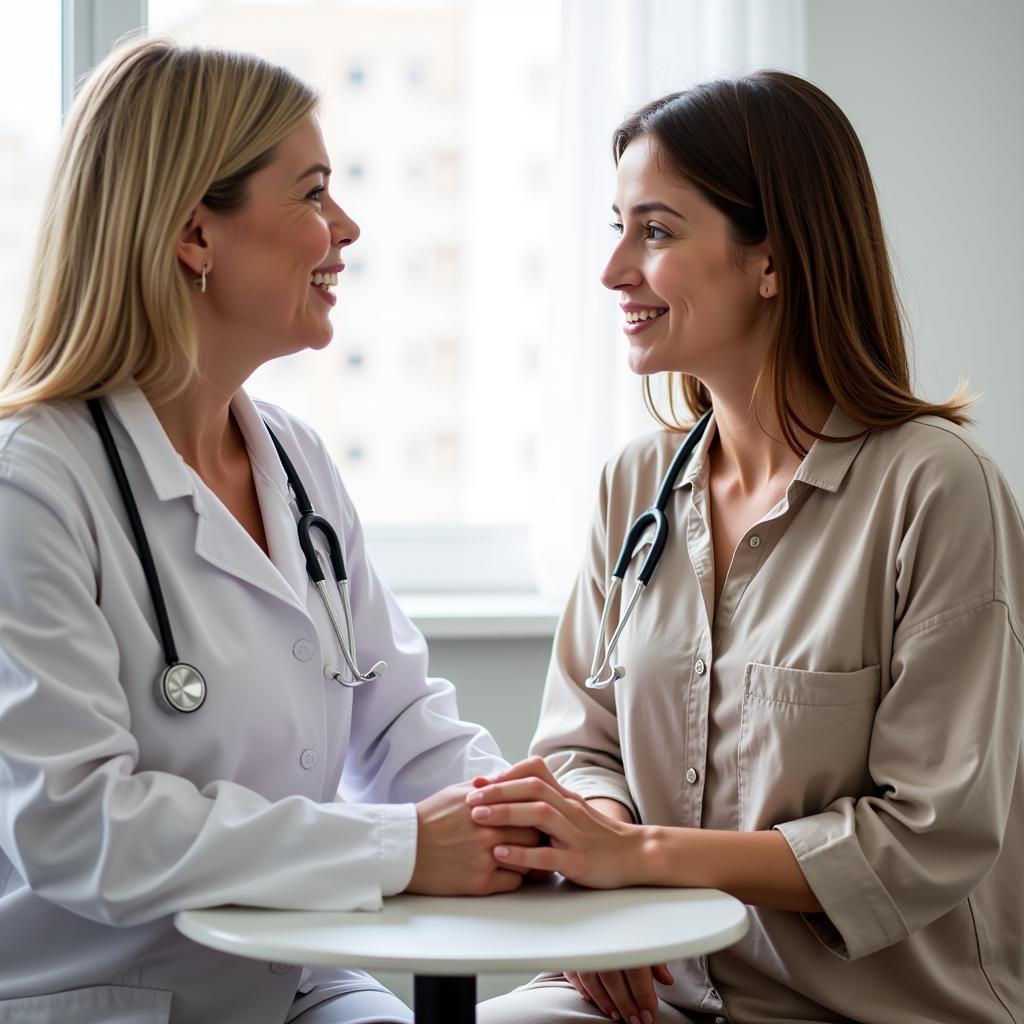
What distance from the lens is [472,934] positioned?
3.92 feet

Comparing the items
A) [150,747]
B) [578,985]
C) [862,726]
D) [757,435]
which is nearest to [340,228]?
[757,435]

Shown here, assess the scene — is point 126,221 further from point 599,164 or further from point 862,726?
point 599,164

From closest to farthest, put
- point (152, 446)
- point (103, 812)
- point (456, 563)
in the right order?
point (103, 812)
point (152, 446)
point (456, 563)

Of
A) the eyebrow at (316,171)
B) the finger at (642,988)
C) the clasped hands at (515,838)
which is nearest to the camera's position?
the clasped hands at (515,838)

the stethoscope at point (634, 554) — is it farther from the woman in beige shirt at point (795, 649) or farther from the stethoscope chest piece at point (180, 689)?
the stethoscope chest piece at point (180, 689)

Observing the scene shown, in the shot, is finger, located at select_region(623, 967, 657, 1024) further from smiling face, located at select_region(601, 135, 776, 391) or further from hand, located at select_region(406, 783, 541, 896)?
smiling face, located at select_region(601, 135, 776, 391)

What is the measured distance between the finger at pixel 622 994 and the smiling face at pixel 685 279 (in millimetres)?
821

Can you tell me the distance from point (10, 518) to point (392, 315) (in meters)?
1.51

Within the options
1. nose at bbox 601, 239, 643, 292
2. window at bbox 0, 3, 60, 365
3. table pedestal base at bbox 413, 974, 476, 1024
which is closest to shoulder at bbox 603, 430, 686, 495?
nose at bbox 601, 239, 643, 292

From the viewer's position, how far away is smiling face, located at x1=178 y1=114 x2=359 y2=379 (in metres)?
1.64

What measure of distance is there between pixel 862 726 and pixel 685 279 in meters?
0.65

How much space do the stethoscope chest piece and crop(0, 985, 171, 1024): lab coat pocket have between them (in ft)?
1.08

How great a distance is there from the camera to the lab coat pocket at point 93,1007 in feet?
4.68

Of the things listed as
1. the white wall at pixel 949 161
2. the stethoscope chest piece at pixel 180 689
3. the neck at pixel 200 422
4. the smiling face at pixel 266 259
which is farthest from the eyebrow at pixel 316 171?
the white wall at pixel 949 161
